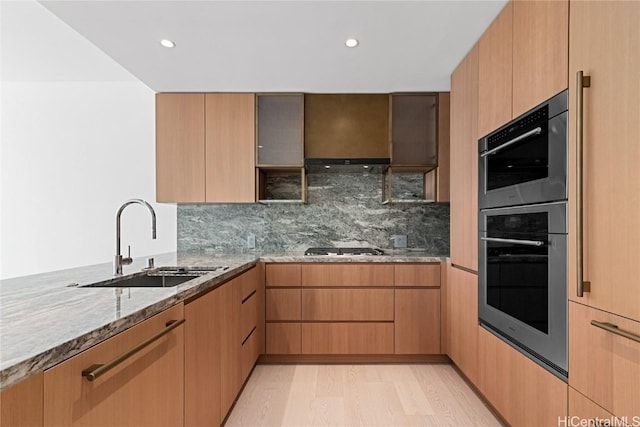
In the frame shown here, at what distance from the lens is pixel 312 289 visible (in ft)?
10.0

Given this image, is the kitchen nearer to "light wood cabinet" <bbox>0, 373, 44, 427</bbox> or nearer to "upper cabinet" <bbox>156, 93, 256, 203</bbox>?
"upper cabinet" <bbox>156, 93, 256, 203</bbox>

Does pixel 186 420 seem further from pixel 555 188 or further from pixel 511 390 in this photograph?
pixel 555 188

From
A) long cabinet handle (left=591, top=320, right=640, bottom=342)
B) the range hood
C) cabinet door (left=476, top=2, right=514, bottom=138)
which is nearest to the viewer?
long cabinet handle (left=591, top=320, right=640, bottom=342)

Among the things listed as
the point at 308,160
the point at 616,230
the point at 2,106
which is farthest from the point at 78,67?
the point at 616,230

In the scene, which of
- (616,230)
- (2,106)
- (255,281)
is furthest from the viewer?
(2,106)

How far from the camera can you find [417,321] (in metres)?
3.04

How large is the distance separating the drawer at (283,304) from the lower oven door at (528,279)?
144cm

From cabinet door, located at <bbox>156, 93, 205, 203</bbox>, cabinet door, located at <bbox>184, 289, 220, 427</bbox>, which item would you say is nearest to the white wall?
cabinet door, located at <bbox>156, 93, 205, 203</bbox>

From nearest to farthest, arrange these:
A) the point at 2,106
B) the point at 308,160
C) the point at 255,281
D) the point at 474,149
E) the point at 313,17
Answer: the point at 313,17
the point at 474,149
the point at 255,281
the point at 308,160
the point at 2,106

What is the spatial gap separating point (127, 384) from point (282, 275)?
202cm

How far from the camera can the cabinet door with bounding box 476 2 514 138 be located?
6.34 ft

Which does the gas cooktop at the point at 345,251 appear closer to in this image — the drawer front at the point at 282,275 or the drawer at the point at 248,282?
the drawer front at the point at 282,275

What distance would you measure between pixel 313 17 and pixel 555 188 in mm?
1568

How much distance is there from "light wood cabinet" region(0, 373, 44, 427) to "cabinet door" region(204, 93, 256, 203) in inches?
105
